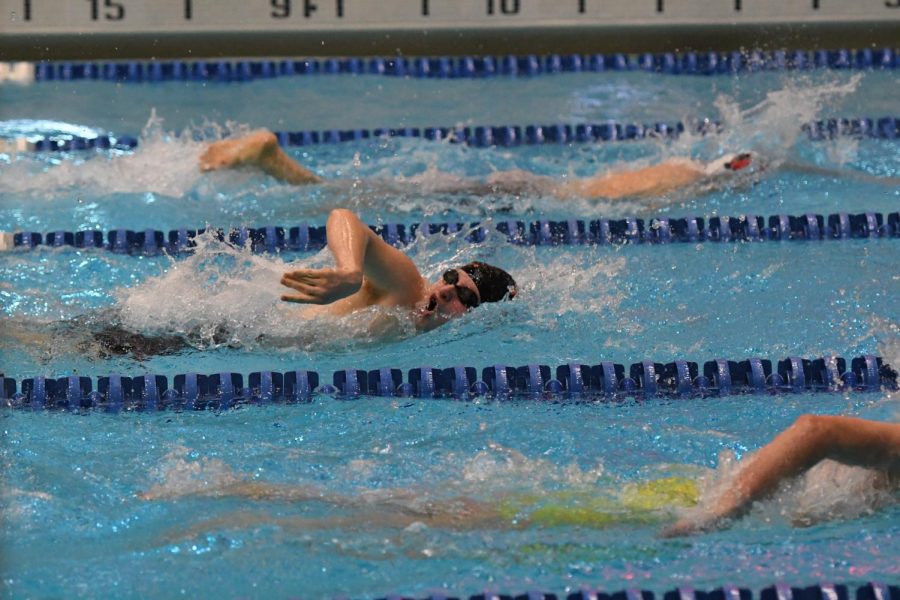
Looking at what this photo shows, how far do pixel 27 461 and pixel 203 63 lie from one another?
4123 mm

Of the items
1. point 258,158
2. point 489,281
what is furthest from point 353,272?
point 258,158

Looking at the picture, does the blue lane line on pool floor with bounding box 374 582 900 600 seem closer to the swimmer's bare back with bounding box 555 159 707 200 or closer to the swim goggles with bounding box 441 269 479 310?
the swim goggles with bounding box 441 269 479 310

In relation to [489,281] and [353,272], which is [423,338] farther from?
[353,272]

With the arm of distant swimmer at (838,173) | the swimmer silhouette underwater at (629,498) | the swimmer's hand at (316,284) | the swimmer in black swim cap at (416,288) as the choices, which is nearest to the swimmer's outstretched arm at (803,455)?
the swimmer silhouette underwater at (629,498)

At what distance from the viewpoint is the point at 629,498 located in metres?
2.73

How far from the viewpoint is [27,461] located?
301 centimetres

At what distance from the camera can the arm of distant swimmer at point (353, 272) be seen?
9.27ft

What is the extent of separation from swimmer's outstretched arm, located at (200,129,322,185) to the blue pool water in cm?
7

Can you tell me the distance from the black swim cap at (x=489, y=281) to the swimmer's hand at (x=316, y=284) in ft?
2.83

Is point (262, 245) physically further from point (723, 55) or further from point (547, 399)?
point (723, 55)

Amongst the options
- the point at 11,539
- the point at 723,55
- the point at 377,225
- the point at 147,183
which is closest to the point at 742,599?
the point at 11,539

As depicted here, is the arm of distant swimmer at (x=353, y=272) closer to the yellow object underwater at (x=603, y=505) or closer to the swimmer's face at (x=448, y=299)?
the swimmer's face at (x=448, y=299)

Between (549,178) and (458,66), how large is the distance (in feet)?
6.16

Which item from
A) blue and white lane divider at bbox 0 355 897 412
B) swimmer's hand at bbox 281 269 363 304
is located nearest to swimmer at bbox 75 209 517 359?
blue and white lane divider at bbox 0 355 897 412
